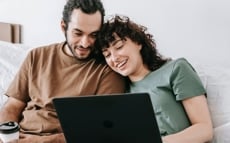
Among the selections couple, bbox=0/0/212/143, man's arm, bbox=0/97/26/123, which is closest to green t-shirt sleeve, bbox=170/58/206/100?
couple, bbox=0/0/212/143

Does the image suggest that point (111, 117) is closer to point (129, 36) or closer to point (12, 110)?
point (129, 36)

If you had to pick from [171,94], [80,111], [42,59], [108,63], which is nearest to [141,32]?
[108,63]

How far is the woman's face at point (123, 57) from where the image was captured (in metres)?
1.35

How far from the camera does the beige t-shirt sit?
56.1 inches

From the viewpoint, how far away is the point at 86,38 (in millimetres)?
1442

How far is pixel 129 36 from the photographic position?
1.39 metres

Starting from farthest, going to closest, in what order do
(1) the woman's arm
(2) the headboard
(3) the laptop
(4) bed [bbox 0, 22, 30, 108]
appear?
(2) the headboard < (4) bed [bbox 0, 22, 30, 108] < (1) the woman's arm < (3) the laptop

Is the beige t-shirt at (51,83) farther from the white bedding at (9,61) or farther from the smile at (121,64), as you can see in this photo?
the white bedding at (9,61)

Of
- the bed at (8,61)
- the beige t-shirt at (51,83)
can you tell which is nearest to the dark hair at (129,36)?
the beige t-shirt at (51,83)

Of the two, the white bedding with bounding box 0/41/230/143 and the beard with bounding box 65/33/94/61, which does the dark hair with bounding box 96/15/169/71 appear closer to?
the beard with bounding box 65/33/94/61

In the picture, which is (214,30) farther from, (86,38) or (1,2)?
(1,2)

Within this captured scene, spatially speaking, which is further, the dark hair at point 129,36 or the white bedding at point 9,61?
the white bedding at point 9,61

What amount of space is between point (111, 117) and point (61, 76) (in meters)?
0.56

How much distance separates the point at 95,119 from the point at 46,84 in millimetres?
543
